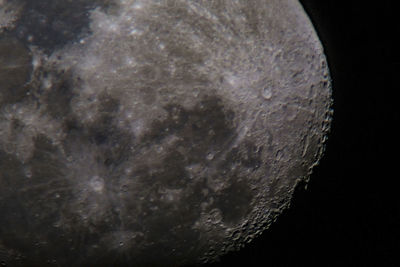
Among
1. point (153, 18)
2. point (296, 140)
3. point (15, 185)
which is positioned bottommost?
point (15, 185)

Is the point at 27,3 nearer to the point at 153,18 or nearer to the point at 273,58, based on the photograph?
the point at 153,18

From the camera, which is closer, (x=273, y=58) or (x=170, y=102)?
(x=170, y=102)

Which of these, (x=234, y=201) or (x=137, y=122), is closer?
(x=137, y=122)

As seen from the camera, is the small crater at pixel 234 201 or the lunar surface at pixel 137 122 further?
the small crater at pixel 234 201

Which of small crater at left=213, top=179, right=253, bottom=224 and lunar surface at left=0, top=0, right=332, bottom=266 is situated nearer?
lunar surface at left=0, top=0, right=332, bottom=266

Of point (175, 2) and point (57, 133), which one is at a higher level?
point (175, 2)

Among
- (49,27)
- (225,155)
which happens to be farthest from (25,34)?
(225,155)

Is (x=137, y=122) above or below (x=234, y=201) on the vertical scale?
above

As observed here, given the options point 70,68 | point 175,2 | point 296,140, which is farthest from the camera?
point 296,140
